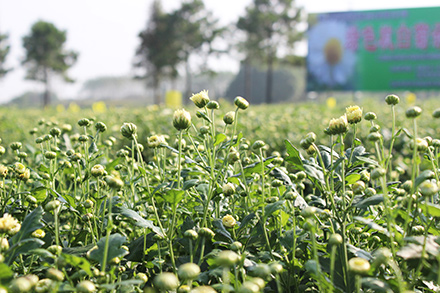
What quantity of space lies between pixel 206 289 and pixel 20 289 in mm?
262

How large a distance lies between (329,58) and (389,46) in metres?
2.48

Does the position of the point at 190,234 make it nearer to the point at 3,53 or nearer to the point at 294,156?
the point at 294,156

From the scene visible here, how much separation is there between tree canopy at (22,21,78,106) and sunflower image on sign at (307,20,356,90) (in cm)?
2136

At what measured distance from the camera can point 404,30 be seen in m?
16.5

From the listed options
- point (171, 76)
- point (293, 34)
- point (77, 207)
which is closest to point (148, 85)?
point (171, 76)

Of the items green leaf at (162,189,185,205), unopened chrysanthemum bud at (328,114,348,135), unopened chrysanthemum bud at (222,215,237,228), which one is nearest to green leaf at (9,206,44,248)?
green leaf at (162,189,185,205)

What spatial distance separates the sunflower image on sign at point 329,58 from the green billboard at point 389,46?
0.13ft

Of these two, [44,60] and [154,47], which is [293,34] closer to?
[154,47]

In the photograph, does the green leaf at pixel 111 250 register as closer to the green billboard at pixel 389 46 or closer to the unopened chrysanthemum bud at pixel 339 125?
the unopened chrysanthemum bud at pixel 339 125

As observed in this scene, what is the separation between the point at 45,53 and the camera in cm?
3194

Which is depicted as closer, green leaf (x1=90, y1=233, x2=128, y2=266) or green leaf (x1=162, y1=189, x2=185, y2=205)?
green leaf (x1=90, y1=233, x2=128, y2=266)

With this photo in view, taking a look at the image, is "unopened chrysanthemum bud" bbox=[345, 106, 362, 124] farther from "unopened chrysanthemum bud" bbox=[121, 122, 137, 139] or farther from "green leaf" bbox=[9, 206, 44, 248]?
"green leaf" bbox=[9, 206, 44, 248]

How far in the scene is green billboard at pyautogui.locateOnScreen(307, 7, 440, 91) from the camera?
16281 millimetres

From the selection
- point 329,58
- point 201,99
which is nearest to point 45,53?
point 329,58
